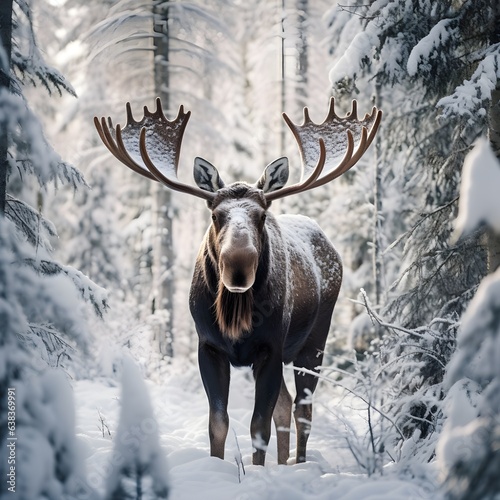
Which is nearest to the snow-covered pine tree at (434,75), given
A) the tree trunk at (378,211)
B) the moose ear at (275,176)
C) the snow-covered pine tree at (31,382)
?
the moose ear at (275,176)

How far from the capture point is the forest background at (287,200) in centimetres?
345

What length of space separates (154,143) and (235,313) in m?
2.13

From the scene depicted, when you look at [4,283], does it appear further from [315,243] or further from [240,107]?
[240,107]

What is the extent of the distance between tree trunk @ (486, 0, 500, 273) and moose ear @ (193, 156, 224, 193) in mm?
2175

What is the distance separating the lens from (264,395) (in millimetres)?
5047

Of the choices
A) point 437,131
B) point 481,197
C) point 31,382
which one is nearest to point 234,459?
point 31,382

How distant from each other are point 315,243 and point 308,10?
297 inches

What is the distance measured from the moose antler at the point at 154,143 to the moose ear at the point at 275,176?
75 cm

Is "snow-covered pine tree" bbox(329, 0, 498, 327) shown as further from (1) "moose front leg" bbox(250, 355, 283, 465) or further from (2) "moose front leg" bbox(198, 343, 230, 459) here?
(2) "moose front leg" bbox(198, 343, 230, 459)

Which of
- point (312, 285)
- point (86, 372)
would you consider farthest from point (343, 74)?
point (86, 372)

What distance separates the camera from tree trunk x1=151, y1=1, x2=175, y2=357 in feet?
41.3

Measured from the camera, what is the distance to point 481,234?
5762 mm

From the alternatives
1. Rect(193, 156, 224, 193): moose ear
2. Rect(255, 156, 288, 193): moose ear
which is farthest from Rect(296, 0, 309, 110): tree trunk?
Rect(193, 156, 224, 193): moose ear

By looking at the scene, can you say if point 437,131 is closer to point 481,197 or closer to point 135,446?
point 481,197
